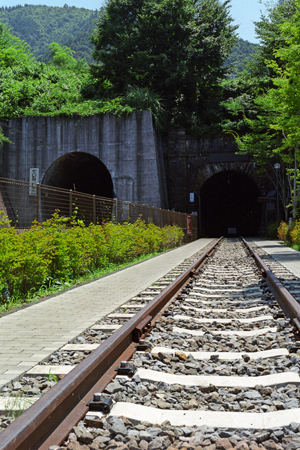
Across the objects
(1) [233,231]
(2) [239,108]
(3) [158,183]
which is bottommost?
(1) [233,231]

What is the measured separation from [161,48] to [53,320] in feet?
109

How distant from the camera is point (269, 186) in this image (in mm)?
34750

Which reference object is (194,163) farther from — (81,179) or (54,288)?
(54,288)

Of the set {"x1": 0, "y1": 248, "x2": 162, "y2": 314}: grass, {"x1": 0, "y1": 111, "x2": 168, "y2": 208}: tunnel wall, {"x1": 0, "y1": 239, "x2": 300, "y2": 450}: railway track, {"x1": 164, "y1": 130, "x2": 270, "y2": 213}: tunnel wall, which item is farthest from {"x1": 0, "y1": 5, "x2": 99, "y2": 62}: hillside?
{"x1": 0, "y1": 239, "x2": 300, "y2": 450}: railway track

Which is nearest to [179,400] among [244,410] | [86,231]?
[244,410]

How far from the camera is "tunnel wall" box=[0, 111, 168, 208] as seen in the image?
29.2 meters

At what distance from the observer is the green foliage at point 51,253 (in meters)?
7.20

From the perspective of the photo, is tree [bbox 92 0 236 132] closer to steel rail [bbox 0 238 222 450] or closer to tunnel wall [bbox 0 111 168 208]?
tunnel wall [bbox 0 111 168 208]

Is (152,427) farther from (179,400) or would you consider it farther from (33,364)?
(33,364)

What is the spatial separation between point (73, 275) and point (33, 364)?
6.26m

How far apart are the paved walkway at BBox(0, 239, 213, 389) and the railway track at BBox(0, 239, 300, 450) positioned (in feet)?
0.69

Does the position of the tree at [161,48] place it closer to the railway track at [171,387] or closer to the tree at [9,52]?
the tree at [9,52]

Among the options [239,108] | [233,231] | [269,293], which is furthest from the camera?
[233,231]

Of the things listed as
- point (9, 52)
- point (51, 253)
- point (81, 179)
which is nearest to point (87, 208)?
point (51, 253)
